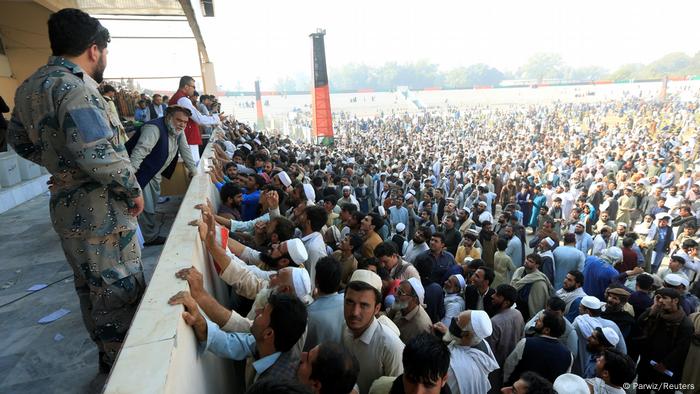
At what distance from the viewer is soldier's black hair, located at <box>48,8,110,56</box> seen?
1629mm

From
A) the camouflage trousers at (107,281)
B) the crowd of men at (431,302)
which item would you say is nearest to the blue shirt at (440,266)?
the crowd of men at (431,302)

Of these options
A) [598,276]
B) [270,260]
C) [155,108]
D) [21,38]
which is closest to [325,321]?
[270,260]

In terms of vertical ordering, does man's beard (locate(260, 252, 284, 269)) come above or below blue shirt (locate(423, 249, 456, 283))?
above

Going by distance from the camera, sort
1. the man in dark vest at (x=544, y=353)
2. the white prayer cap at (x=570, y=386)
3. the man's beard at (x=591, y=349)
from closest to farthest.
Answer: the white prayer cap at (x=570, y=386), the man in dark vest at (x=544, y=353), the man's beard at (x=591, y=349)

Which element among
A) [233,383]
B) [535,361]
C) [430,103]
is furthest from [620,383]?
[430,103]

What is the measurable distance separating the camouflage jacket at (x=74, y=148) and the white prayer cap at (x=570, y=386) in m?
2.65

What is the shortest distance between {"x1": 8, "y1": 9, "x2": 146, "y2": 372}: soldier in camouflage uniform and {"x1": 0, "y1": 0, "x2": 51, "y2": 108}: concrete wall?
9.60m

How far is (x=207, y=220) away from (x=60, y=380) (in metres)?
1.18

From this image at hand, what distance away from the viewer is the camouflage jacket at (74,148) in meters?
1.53

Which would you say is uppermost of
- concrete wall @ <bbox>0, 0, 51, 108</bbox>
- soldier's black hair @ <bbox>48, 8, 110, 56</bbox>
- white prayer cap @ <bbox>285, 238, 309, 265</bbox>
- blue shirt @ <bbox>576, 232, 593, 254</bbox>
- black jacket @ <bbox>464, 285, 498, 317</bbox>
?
concrete wall @ <bbox>0, 0, 51, 108</bbox>

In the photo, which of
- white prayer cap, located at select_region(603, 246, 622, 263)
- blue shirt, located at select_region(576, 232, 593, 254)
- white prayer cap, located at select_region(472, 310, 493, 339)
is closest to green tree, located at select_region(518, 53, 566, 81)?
blue shirt, located at select_region(576, 232, 593, 254)

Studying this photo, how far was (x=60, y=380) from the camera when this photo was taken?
204 cm

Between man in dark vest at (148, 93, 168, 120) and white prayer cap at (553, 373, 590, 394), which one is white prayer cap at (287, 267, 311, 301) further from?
man in dark vest at (148, 93, 168, 120)

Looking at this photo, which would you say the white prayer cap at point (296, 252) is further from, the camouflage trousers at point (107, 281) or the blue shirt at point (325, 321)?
the camouflage trousers at point (107, 281)
